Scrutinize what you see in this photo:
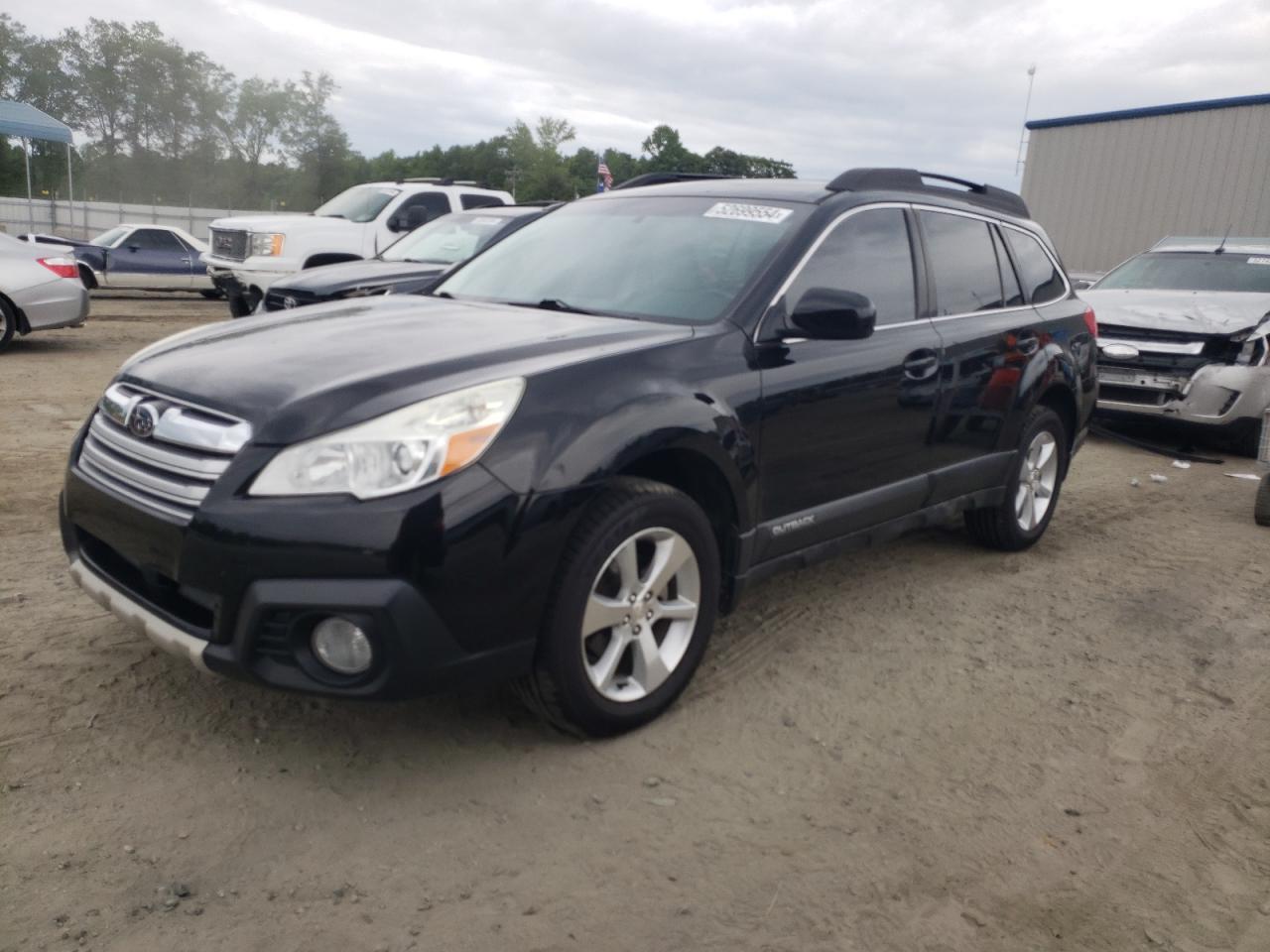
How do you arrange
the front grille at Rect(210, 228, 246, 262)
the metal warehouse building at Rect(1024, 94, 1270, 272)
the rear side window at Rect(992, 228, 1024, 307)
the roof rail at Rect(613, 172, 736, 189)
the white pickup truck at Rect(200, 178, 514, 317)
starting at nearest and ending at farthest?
1. the roof rail at Rect(613, 172, 736, 189)
2. the rear side window at Rect(992, 228, 1024, 307)
3. the white pickup truck at Rect(200, 178, 514, 317)
4. the front grille at Rect(210, 228, 246, 262)
5. the metal warehouse building at Rect(1024, 94, 1270, 272)

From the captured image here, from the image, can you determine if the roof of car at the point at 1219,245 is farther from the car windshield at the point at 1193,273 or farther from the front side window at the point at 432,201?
the front side window at the point at 432,201

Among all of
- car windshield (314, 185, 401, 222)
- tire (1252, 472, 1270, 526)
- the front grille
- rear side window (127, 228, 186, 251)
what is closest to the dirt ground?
tire (1252, 472, 1270, 526)

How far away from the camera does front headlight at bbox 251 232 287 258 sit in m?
12.4

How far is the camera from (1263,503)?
6.43 meters

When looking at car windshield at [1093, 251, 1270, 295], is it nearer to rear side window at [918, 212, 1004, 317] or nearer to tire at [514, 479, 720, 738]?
rear side window at [918, 212, 1004, 317]

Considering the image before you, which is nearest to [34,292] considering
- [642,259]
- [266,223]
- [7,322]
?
[7,322]

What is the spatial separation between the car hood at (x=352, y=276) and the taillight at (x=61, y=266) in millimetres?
3492

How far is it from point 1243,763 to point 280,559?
117 inches

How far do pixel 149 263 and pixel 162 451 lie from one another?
18.7m

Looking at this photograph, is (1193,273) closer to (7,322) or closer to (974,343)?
(974,343)

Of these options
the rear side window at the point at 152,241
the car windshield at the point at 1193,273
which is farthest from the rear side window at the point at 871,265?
the rear side window at the point at 152,241

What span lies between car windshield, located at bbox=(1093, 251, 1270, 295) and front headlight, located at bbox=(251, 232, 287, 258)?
881 centimetres

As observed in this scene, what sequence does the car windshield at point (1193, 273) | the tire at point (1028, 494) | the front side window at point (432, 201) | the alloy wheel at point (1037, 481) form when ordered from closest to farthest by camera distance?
the tire at point (1028, 494) → the alloy wheel at point (1037, 481) → the car windshield at point (1193, 273) → the front side window at point (432, 201)

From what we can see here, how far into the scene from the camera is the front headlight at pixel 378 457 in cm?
276
